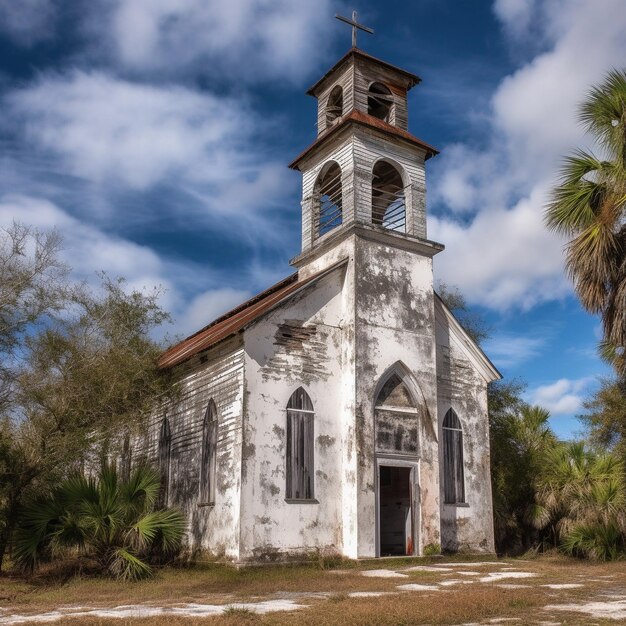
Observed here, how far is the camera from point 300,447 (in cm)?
1748

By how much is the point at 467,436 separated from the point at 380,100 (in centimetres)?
1071

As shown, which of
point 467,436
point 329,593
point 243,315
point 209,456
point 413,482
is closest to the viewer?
point 329,593

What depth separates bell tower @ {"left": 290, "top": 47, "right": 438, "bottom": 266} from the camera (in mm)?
20047

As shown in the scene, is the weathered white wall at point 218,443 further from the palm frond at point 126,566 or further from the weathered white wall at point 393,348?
the weathered white wall at point 393,348

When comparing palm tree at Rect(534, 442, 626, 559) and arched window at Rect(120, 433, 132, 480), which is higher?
arched window at Rect(120, 433, 132, 480)

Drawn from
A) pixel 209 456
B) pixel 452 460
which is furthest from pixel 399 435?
pixel 209 456

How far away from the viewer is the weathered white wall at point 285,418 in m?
16.5

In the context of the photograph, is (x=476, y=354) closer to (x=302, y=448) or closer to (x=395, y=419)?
(x=395, y=419)

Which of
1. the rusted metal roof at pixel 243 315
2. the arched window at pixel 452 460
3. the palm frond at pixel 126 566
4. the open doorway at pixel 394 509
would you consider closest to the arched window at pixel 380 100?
the rusted metal roof at pixel 243 315

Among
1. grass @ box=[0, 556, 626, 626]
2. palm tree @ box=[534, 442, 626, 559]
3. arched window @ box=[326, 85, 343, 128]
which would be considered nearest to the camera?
grass @ box=[0, 556, 626, 626]

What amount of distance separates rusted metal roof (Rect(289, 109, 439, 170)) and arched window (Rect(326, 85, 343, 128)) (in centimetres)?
70

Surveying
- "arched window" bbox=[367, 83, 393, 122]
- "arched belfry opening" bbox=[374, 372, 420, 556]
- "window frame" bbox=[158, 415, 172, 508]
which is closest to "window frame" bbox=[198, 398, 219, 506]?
"window frame" bbox=[158, 415, 172, 508]

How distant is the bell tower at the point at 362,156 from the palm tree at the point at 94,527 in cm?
887

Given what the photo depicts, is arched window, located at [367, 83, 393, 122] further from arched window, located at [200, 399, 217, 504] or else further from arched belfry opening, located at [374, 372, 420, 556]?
arched window, located at [200, 399, 217, 504]
